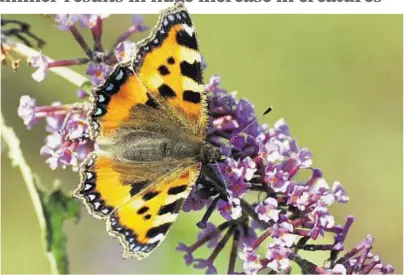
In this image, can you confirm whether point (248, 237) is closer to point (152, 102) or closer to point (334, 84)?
point (152, 102)

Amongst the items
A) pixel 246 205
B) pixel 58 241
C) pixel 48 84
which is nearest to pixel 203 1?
pixel 246 205

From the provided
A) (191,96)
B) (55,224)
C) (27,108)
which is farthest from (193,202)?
(27,108)

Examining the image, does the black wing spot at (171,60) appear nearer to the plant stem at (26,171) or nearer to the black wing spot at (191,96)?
the black wing spot at (191,96)

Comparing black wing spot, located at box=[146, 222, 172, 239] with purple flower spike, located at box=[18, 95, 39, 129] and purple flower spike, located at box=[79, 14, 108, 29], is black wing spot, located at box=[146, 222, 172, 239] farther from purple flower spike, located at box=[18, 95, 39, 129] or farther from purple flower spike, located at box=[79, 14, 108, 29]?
purple flower spike, located at box=[79, 14, 108, 29]

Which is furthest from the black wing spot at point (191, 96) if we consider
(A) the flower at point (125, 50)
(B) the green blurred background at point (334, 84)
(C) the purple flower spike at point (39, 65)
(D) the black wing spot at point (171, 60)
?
(B) the green blurred background at point (334, 84)

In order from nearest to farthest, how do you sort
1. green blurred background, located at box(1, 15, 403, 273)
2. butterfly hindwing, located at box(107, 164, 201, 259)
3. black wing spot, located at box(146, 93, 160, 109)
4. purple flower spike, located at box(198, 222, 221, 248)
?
butterfly hindwing, located at box(107, 164, 201, 259), black wing spot, located at box(146, 93, 160, 109), purple flower spike, located at box(198, 222, 221, 248), green blurred background, located at box(1, 15, 403, 273)

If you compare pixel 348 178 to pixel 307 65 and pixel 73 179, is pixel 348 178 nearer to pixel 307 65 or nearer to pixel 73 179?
pixel 307 65

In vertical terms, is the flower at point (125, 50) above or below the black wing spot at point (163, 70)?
above

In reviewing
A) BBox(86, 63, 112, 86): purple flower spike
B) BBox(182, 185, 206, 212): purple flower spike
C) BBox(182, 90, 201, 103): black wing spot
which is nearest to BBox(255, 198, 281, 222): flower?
BBox(182, 185, 206, 212): purple flower spike
